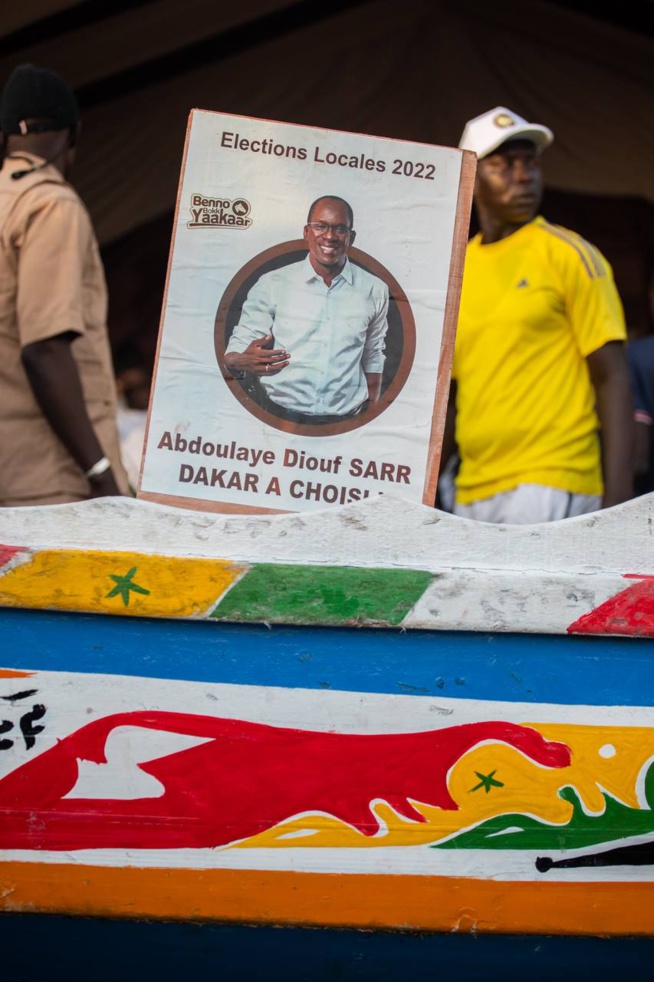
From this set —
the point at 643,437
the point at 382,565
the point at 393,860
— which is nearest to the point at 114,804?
the point at 393,860

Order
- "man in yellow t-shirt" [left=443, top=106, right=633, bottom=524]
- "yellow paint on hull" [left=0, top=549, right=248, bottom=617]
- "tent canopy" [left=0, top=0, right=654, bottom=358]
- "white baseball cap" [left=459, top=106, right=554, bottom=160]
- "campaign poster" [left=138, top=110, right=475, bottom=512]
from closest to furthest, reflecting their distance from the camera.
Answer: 1. "yellow paint on hull" [left=0, top=549, right=248, bottom=617]
2. "campaign poster" [left=138, top=110, right=475, bottom=512]
3. "man in yellow t-shirt" [left=443, top=106, right=633, bottom=524]
4. "white baseball cap" [left=459, top=106, right=554, bottom=160]
5. "tent canopy" [left=0, top=0, right=654, bottom=358]

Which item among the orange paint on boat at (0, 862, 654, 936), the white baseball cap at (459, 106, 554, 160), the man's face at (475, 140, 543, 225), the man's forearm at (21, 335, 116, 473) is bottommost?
the orange paint on boat at (0, 862, 654, 936)

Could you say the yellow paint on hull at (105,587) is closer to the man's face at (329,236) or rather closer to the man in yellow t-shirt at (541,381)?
the man's face at (329,236)

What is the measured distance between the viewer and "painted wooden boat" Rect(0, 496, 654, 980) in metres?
1.79

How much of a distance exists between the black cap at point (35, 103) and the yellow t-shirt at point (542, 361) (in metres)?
1.10

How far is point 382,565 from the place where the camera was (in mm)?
1809

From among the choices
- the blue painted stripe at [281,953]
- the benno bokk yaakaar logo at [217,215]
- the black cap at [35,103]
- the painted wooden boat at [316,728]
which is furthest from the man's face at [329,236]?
the blue painted stripe at [281,953]

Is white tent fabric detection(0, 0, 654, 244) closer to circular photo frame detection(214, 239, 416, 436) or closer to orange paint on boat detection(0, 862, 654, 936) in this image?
circular photo frame detection(214, 239, 416, 436)

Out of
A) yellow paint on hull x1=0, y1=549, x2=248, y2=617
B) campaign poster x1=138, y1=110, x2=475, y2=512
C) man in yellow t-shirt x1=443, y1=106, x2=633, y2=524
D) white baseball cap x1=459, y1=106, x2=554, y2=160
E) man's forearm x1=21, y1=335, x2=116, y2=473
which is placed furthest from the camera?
white baseball cap x1=459, y1=106, x2=554, y2=160

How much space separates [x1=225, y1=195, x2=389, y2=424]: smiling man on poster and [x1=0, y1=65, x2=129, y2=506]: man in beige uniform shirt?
62 cm

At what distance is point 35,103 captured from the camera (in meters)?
2.70

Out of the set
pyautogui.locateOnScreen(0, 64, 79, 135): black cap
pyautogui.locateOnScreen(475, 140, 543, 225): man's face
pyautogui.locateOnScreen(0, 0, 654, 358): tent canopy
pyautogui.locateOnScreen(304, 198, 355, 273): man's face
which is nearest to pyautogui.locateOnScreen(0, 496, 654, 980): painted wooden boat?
pyautogui.locateOnScreen(304, 198, 355, 273): man's face

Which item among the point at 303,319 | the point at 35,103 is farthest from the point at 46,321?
the point at 303,319

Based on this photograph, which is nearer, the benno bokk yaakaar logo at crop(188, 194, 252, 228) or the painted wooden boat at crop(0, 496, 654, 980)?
the painted wooden boat at crop(0, 496, 654, 980)
